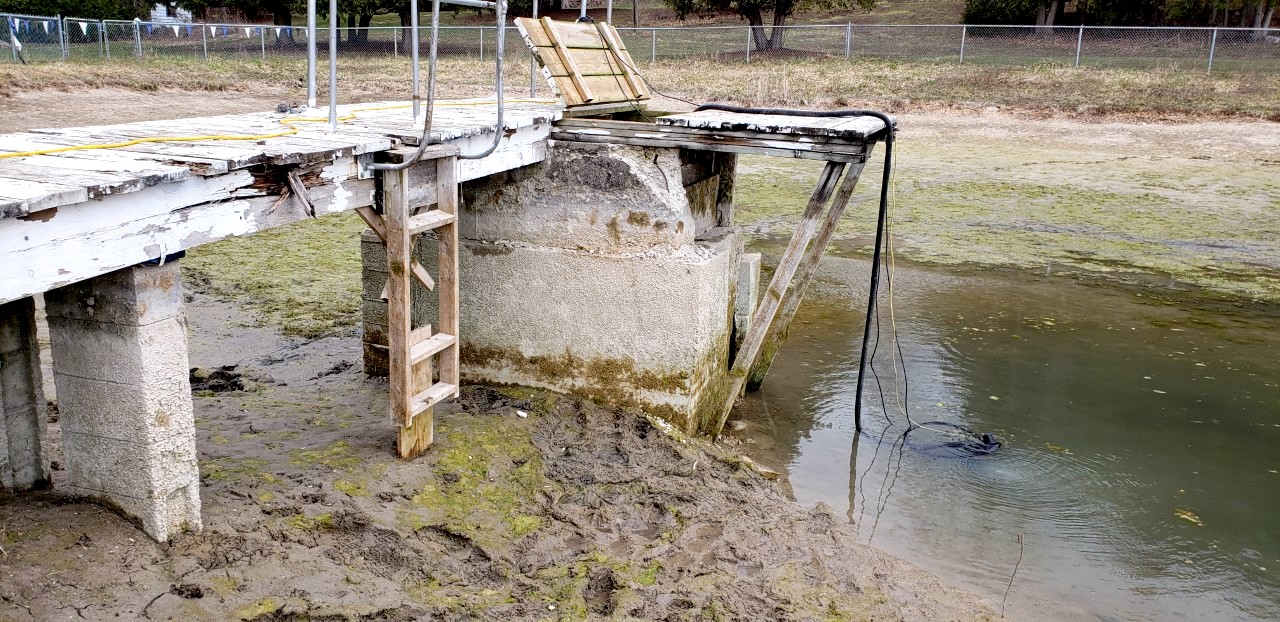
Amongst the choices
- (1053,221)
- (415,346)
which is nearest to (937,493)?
(415,346)

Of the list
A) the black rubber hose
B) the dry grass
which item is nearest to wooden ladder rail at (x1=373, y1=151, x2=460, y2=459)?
the black rubber hose

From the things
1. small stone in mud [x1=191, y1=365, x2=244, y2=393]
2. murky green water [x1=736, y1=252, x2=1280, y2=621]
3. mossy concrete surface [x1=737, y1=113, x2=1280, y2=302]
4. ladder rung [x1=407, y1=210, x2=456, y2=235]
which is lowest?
murky green water [x1=736, y1=252, x2=1280, y2=621]

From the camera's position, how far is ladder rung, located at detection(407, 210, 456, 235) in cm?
509

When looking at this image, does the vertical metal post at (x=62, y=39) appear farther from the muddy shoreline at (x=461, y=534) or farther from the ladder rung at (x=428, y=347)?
the ladder rung at (x=428, y=347)

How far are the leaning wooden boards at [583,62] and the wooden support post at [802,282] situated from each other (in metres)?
1.76

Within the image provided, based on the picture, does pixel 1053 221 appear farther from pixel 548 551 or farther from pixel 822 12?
pixel 822 12

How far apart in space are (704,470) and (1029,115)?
16325 millimetres

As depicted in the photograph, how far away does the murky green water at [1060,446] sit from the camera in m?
5.57

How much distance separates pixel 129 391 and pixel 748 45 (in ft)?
75.9

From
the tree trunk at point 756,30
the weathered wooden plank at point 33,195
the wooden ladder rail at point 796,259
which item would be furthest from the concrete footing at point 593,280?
the tree trunk at point 756,30

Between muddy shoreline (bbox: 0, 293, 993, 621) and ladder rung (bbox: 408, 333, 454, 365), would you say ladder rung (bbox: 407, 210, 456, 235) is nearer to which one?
ladder rung (bbox: 408, 333, 454, 365)

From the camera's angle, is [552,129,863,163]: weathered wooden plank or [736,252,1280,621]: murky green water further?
[552,129,863,163]: weathered wooden plank

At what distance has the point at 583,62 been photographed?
285 inches

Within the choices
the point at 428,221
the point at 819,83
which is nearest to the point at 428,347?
the point at 428,221
